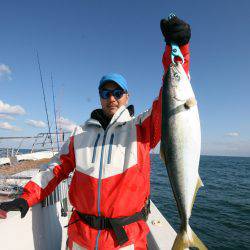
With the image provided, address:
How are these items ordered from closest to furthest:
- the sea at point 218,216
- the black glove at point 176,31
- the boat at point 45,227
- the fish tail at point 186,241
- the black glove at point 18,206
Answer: the fish tail at point 186,241 < the black glove at point 176,31 < the black glove at point 18,206 < the boat at point 45,227 < the sea at point 218,216

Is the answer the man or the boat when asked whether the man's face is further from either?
the boat

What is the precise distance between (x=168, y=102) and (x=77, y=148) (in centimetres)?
137

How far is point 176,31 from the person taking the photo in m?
2.65

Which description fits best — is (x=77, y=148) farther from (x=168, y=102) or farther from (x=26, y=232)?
(x=26, y=232)

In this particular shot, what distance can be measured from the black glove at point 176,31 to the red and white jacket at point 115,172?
0.29 ft

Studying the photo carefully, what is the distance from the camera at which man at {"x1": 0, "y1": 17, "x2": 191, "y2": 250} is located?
2773 mm

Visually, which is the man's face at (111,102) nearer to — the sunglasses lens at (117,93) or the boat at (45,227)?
the sunglasses lens at (117,93)

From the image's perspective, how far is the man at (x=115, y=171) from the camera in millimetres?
2773

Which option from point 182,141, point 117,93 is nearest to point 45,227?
point 117,93

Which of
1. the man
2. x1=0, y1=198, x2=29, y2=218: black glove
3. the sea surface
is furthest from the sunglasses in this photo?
the sea surface

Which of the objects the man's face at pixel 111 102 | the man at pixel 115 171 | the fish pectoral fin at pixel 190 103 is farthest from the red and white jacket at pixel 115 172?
the fish pectoral fin at pixel 190 103

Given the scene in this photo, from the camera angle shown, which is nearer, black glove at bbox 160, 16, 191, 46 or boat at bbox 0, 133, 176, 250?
black glove at bbox 160, 16, 191, 46

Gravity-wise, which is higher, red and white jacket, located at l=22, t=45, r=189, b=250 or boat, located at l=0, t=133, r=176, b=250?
red and white jacket, located at l=22, t=45, r=189, b=250

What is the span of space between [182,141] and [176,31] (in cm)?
113
